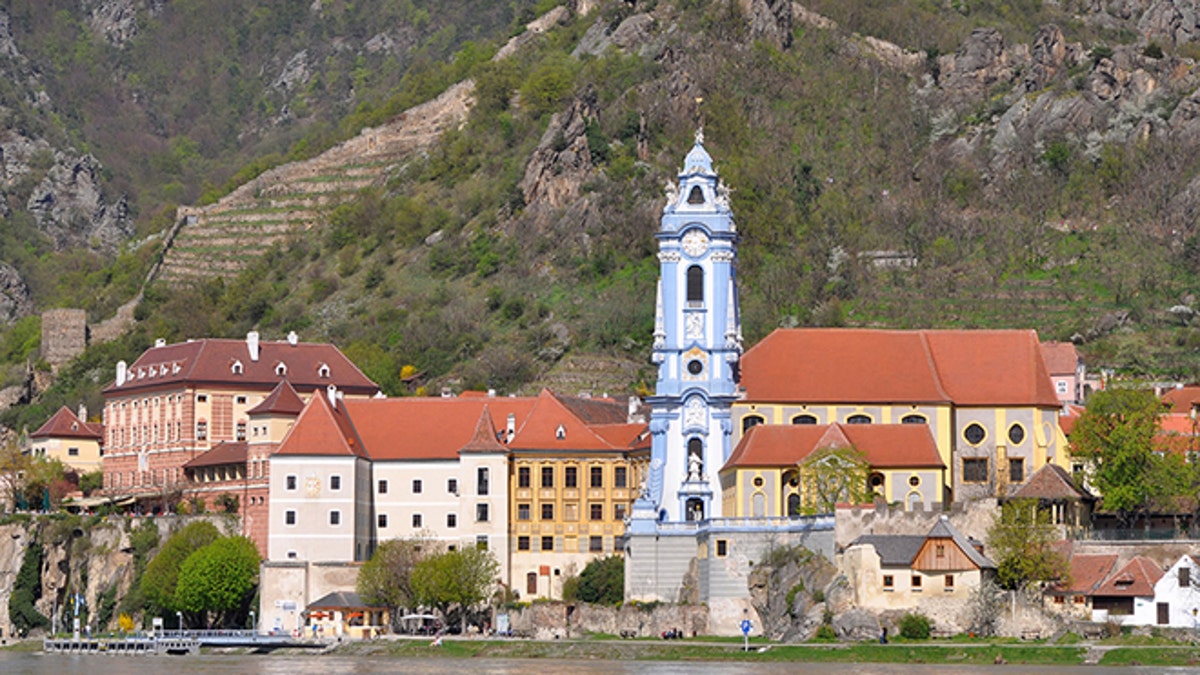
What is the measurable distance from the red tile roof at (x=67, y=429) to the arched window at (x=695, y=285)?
172ft

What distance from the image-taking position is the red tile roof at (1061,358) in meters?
151

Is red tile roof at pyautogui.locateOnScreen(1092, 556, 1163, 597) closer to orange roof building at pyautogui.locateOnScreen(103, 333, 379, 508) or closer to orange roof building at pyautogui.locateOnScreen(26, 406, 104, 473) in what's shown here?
orange roof building at pyautogui.locateOnScreen(103, 333, 379, 508)

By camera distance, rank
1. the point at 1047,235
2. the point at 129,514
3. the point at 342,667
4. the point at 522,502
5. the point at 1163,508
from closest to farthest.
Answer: the point at 342,667 < the point at 1163,508 < the point at 522,502 < the point at 129,514 < the point at 1047,235

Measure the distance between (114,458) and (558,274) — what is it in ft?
136

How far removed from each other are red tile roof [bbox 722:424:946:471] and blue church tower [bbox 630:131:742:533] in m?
3.13

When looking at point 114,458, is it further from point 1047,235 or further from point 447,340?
point 1047,235

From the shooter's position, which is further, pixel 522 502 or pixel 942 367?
pixel 522 502

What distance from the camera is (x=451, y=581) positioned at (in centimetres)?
12338

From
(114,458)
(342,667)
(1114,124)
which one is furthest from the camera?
(1114,124)

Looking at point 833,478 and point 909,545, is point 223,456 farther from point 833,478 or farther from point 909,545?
point 909,545

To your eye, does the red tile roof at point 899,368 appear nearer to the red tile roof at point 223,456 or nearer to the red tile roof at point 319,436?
the red tile roof at point 319,436

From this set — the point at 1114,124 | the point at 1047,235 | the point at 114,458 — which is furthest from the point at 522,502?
the point at 1114,124

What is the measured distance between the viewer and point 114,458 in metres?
156

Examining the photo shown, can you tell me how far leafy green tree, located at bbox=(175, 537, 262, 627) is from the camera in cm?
12912
